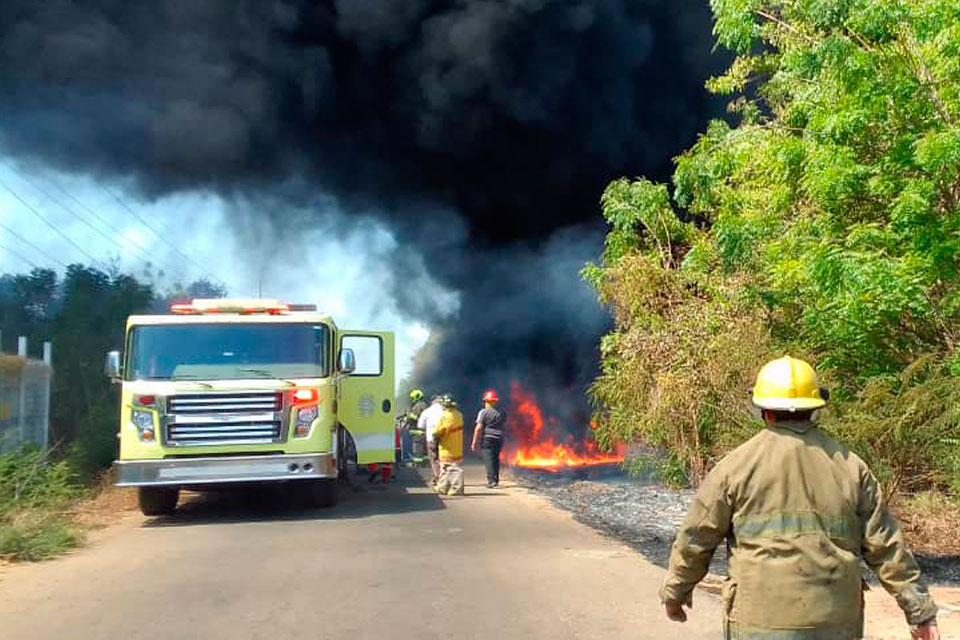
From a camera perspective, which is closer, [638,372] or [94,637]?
[94,637]

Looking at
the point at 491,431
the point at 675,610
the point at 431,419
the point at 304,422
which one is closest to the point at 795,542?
the point at 675,610

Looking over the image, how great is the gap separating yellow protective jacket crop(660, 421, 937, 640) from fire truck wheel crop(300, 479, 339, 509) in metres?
9.47

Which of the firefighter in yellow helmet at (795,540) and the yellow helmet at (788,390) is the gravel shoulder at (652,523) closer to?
the firefighter in yellow helmet at (795,540)

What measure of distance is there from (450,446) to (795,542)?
11.4 meters

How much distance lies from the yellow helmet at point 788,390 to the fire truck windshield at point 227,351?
9.02 m

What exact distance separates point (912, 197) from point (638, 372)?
535cm

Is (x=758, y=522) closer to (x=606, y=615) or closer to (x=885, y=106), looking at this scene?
(x=606, y=615)

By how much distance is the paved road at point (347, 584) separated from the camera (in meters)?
6.13

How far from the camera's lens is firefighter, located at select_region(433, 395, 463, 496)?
14.3 meters

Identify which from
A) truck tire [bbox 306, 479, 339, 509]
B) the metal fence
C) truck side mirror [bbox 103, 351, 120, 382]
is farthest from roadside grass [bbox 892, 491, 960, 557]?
the metal fence

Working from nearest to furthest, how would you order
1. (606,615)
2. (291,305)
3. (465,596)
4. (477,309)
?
(606,615), (465,596), (291,305), (477,309)

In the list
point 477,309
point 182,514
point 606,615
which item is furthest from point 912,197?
point 477,309

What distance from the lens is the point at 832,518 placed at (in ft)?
10.3

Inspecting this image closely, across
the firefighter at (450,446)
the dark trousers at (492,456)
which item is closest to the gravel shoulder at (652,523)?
the dark trousers at (492,456)
